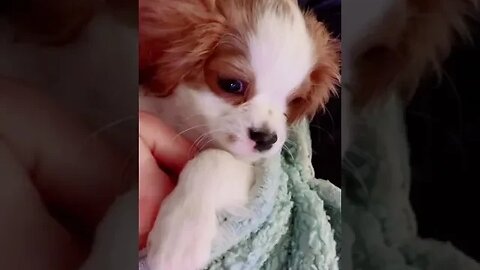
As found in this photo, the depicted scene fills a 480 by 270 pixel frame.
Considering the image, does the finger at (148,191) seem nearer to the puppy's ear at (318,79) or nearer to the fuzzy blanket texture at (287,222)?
the fuzzy blanket texture at (287,222)

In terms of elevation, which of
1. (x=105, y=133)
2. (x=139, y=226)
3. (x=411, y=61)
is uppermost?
(x=411, y=61)

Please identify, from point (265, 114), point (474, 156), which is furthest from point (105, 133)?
point (474, 156)

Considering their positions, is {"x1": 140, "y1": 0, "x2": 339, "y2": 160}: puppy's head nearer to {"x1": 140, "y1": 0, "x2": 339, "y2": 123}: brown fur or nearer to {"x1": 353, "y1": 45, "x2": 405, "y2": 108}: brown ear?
{"x1": 140, "y1": 0, "x2": 339, "y2": 123}: brown fur

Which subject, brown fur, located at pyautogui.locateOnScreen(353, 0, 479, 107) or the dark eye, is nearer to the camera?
the dark eye

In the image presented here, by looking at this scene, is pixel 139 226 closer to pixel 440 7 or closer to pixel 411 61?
pixel 411 61

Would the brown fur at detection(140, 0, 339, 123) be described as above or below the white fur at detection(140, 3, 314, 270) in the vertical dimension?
above

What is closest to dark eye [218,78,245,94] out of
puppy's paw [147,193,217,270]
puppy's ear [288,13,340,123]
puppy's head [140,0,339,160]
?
puppy's head [140,0,339,160]

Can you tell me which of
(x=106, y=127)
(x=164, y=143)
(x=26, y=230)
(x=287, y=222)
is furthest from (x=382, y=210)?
(x=26, y=230)
